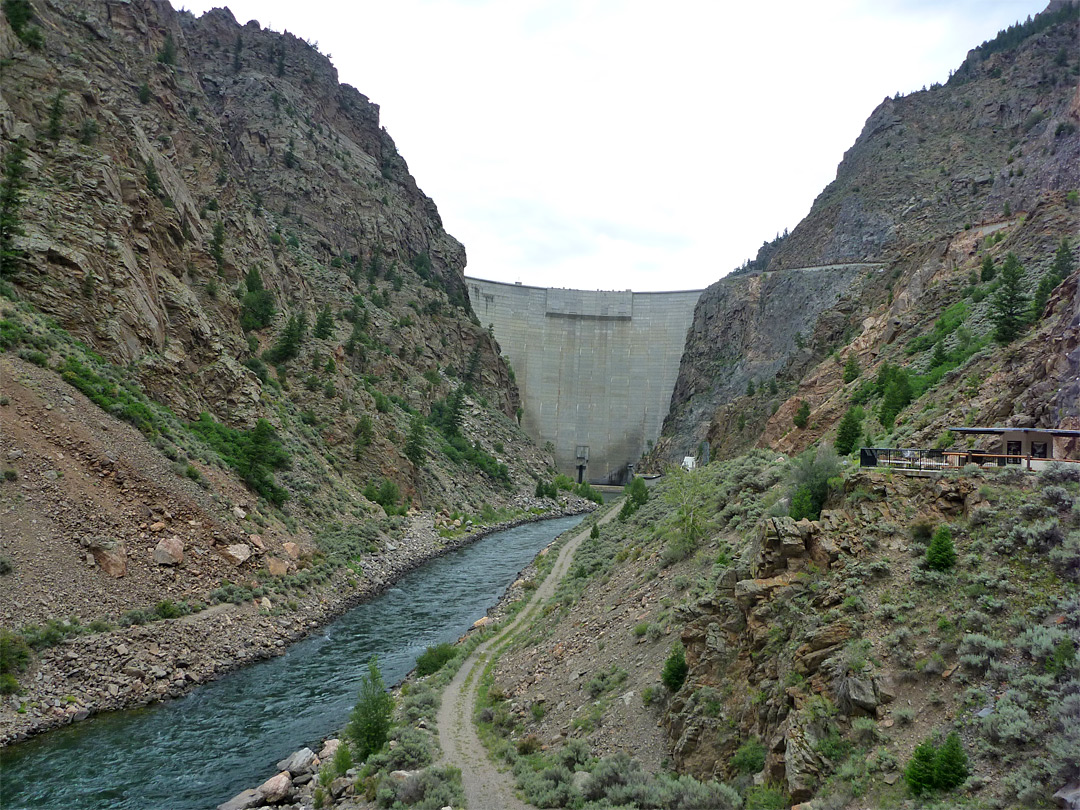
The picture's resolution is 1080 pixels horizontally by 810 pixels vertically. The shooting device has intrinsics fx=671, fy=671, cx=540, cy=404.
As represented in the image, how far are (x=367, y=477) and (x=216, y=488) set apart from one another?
848 inches

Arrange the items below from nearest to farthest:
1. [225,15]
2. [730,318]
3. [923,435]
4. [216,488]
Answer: [923,435] < [216,488] < [225,15] < [730,318]

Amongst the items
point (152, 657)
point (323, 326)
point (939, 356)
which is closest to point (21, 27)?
point (323, 326)

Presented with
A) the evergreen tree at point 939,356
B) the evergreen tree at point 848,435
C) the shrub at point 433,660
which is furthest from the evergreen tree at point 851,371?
the shrub at point 433,660

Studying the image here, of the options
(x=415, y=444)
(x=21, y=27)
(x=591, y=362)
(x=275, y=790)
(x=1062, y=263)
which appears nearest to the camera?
(x=275, y=790)

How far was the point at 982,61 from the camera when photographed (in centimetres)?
9556

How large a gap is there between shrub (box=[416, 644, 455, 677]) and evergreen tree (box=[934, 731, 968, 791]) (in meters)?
20.0

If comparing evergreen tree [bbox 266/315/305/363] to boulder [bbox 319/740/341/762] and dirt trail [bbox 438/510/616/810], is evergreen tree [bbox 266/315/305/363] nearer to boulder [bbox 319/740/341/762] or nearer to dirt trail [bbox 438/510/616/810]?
dirt trail [bbox 438/510/616/810]

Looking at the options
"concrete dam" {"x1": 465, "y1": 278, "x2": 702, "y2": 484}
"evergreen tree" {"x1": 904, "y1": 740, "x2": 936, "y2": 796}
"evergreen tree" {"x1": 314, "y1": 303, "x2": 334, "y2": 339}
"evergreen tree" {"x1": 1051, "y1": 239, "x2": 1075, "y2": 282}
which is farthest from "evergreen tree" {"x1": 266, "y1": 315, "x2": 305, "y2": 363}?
"concrete dam" {"x1": 465, "y1": 278, "x2": 702, "y2": 484}

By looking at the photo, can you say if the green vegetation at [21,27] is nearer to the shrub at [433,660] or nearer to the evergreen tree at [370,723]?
the shrub at [433,660]

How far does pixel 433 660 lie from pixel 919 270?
151 ft

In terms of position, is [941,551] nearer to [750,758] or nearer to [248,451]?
[750,758]

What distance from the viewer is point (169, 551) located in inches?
1105

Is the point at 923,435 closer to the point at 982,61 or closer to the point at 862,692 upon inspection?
the point at 862,692

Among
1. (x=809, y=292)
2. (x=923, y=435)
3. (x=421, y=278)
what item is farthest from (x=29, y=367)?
(x=809, y=292)
